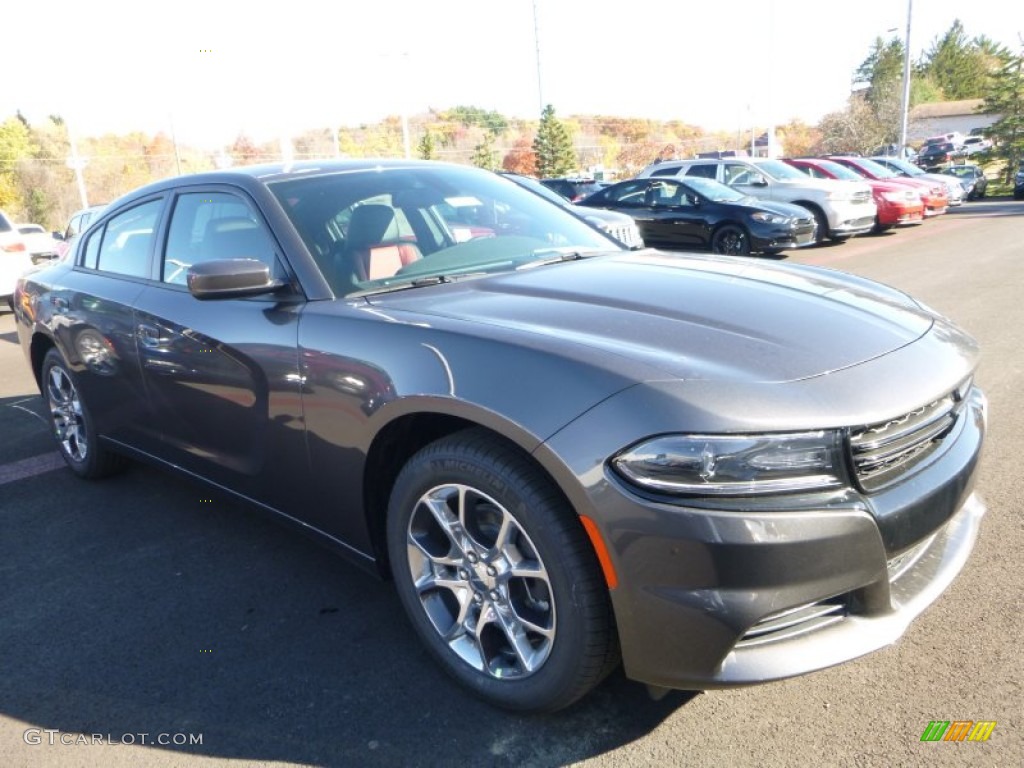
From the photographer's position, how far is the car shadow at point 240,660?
231 centimetres

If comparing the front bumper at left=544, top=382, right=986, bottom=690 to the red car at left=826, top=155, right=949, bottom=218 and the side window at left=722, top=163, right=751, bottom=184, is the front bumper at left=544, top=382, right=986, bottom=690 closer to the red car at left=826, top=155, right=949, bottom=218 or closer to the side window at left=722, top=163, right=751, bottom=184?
the side window at left=722, top=163, right=751, bottom=184

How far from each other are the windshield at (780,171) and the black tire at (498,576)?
15.4 meters

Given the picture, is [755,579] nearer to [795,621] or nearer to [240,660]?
[795,621]

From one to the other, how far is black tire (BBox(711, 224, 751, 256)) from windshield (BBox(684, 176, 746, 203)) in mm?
527

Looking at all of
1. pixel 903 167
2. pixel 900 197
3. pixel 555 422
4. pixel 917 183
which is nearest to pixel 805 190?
pixel 900 197

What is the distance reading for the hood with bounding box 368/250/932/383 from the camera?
2.15 m

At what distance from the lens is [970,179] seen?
2547 centimetres

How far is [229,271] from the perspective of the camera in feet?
9.06

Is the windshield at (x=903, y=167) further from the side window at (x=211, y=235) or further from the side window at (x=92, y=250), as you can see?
the side window at (x=211, y=235)

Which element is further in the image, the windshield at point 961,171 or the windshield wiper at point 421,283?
the windshield at point 961,171

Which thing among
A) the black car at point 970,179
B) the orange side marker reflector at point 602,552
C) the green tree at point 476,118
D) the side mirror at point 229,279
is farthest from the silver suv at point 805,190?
the green tree at point 476,118

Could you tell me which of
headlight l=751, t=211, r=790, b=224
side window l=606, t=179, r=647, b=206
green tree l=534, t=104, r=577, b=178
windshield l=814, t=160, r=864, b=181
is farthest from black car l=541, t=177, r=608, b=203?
green tree l=534, t=104, r=577, b=178

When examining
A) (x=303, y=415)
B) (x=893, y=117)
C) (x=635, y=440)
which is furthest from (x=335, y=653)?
(x=893, y=117)

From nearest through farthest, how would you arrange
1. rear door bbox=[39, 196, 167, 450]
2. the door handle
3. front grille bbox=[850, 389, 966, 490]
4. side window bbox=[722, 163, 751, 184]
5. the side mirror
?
front grille bbox=[850, 389, 966, 490]
the side mirror
the door handle
rear door bbox=[39, 196, 167, 450]
side window bbox=[722, 163, 751, 184]
